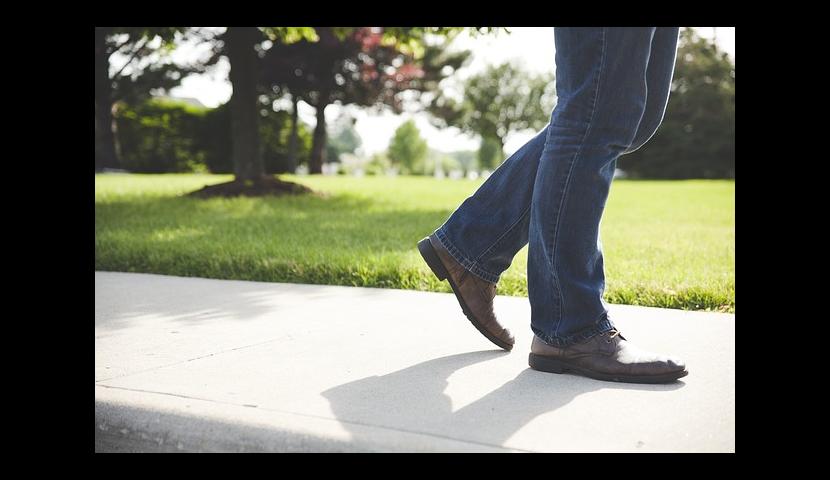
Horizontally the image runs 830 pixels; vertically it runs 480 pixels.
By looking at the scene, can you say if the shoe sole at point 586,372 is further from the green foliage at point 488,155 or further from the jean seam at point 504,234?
the green foliage at point 488,155

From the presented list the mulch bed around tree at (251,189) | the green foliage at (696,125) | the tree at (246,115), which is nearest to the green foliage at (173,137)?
the tree at (246,115)

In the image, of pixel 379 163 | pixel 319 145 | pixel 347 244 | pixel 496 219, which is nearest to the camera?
pixel 496 219

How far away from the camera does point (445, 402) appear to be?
5.91 ft

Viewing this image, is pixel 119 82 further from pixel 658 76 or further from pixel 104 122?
pixel 658 76

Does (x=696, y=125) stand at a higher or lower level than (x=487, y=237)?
higher

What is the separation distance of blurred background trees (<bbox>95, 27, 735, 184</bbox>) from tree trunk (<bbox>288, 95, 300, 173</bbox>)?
0.04 metres

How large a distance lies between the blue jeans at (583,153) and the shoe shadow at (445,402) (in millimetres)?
179

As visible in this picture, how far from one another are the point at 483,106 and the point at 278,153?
35.4 meters

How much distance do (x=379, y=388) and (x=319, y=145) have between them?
78.4 feet

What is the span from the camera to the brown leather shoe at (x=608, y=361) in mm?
1997

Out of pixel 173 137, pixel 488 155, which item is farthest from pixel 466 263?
pixel 488 155

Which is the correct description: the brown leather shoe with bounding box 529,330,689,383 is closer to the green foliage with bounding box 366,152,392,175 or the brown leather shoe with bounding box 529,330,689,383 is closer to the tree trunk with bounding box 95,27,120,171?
the tree trunk with bounding box 95,27,120,171
